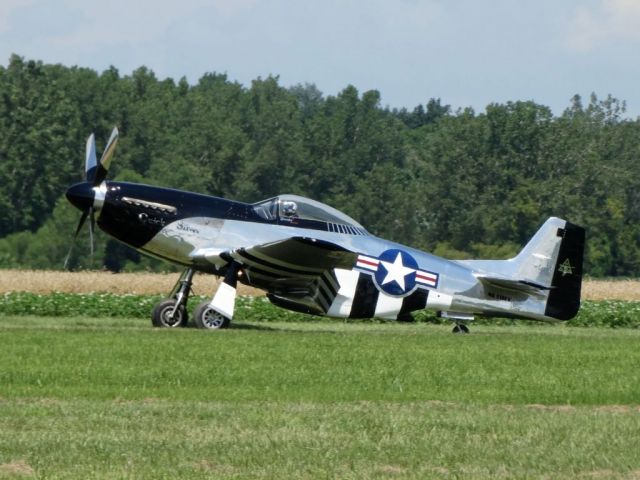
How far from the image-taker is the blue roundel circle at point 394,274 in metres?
20.8

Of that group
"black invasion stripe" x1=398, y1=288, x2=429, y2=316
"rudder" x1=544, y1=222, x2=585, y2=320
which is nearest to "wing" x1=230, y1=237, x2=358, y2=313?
"black invasion stripe" x1=398, y1=288, x2=429, y2=316

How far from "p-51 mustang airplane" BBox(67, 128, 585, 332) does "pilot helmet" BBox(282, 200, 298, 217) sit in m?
0.02

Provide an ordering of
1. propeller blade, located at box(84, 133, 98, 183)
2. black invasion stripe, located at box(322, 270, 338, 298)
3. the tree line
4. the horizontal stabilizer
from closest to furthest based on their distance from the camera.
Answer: black invasion stripe, located at box(322, 270, 338, 298) → propeller blade, located at box(84, 133, 98, 183) → the horizontal stabilizer → the tree line

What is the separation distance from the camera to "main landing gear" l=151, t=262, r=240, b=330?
807 inches

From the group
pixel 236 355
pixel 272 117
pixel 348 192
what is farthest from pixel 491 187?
pixel 236 355

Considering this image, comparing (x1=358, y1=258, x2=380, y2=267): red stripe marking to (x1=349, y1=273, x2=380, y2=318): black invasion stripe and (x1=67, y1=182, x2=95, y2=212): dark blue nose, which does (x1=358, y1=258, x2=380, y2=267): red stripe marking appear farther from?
(x1=67, y1=182, x2=95, y2=212): dark blue nose

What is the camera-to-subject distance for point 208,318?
20.6 m

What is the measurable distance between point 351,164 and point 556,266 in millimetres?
68311

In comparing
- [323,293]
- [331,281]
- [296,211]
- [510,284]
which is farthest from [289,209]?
[510,284]

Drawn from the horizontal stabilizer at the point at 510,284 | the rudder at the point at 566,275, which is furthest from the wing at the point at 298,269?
the rudder at the point at 566,275

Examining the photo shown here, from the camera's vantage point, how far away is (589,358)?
55.0ft

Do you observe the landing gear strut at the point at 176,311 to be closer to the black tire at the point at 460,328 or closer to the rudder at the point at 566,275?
the black tire at the point at 460,328

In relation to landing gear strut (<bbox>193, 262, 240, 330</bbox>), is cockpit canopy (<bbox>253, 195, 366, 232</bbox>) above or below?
above

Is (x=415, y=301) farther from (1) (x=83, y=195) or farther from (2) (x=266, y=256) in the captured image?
(1) (x=83, y=195)
